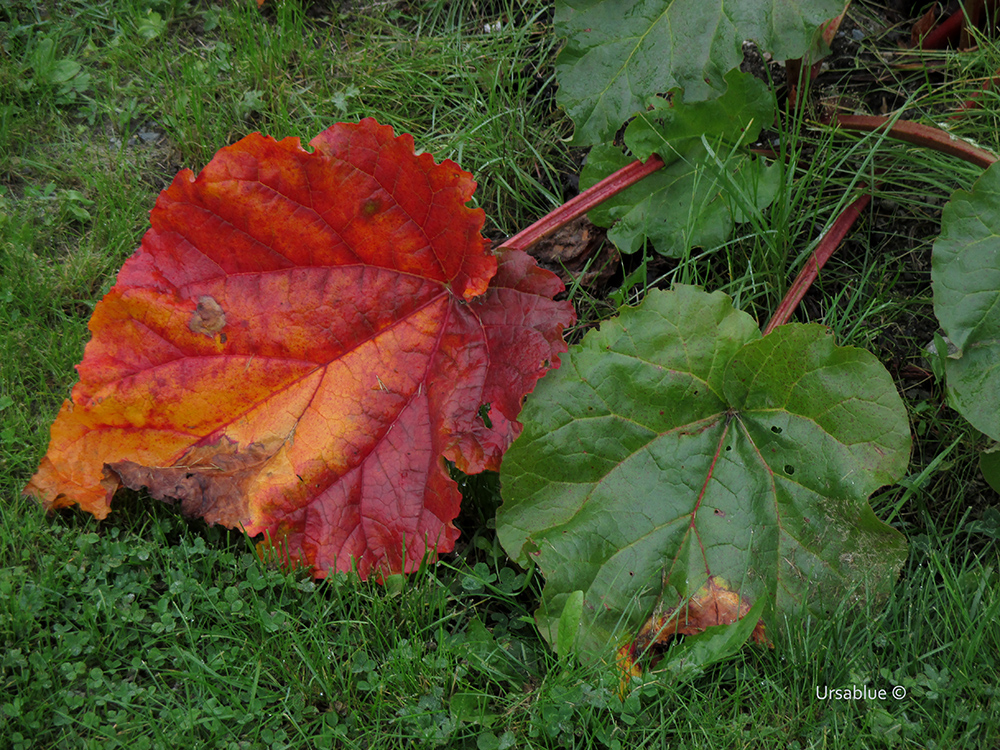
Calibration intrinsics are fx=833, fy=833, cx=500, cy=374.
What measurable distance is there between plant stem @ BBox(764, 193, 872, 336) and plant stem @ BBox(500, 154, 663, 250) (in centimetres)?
46

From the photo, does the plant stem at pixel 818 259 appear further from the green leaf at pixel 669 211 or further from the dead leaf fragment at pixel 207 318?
the dead leaf fragment at pixel 207 318

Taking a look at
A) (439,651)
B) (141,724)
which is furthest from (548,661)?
(141,724)

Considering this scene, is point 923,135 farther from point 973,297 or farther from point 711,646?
point 711,646

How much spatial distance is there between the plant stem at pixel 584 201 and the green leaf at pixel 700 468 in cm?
35

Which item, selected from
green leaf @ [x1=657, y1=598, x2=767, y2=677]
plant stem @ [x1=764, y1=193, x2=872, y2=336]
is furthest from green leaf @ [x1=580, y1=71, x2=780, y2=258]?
green leaf @ [x1=657, y1=598, x2=767, y2=677]

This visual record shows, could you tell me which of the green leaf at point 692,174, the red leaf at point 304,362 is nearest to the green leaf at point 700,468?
the red leaf at point 304,362

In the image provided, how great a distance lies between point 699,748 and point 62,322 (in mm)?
1865

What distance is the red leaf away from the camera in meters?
1.77

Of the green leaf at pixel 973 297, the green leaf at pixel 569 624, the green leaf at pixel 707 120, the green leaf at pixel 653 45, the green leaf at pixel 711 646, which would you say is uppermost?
the green leaf at pixel 653 45

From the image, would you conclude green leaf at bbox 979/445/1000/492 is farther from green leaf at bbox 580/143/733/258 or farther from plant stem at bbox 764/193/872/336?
green leaf at bbox 580/143/733/258

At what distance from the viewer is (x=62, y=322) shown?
2.21 metres

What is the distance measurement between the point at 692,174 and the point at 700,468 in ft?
2.76

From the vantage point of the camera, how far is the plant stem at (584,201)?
2012mm

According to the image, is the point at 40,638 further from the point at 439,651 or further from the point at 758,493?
the point at 758,493
